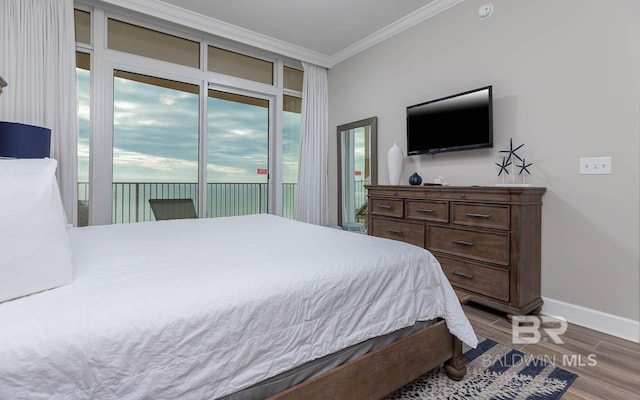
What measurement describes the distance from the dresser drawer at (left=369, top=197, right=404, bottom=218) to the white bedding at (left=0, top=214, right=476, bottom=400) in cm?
153

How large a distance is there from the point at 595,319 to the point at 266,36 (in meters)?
4.38

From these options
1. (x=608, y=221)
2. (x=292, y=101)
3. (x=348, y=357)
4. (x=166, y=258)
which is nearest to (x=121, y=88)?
(x=292, y=101)

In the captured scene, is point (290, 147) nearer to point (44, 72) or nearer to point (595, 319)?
point (44, 72)

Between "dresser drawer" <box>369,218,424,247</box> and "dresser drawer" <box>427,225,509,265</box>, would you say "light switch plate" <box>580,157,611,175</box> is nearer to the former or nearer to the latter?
"dresser drawer" <box>427,225,509,265</box>

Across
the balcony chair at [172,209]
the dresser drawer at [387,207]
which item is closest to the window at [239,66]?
the balcony chair at [172,209]

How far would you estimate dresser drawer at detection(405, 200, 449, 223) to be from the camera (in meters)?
2.71

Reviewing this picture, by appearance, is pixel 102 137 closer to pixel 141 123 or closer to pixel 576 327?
pixel 141 123

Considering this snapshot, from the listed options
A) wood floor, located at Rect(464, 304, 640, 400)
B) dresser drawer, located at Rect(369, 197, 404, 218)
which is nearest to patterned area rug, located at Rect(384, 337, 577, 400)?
wood floor, located at Rect(464, 304, 640, 400)

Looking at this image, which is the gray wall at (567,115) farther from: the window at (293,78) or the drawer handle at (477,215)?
the window at (293,78)

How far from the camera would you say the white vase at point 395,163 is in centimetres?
350

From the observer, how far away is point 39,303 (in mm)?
821

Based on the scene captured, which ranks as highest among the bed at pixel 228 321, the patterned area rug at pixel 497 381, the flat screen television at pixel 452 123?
the flat screen television at pixel 452 123

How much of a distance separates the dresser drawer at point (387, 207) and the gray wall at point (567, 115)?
0.59 meters

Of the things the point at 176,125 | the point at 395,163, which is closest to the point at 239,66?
the point at 176,125
